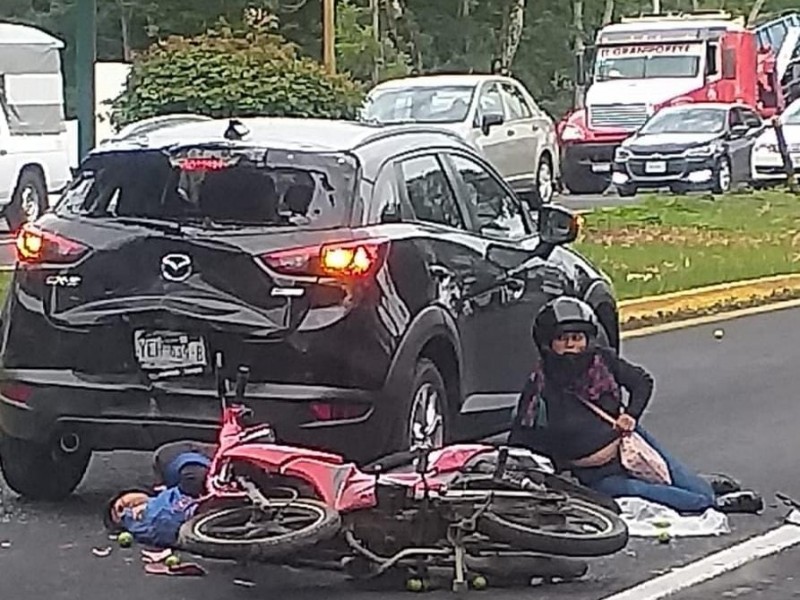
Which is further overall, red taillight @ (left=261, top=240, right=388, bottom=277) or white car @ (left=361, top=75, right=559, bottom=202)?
white car @ (left=361, top=75, right=559, bottom=202)

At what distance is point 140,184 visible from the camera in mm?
9242

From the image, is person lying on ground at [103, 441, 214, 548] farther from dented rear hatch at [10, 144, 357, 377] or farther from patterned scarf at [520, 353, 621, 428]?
patterned scarf at [520, 353, 621, 428]

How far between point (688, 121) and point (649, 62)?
498 cm

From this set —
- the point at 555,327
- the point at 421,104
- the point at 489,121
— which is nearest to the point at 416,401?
the point at 555,327

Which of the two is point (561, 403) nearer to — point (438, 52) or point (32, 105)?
point (32, 105)

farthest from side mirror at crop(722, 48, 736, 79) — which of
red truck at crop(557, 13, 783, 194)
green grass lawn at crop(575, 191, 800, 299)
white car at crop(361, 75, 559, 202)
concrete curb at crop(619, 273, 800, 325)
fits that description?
concrete curb at crop(619, 273, 800, 325)

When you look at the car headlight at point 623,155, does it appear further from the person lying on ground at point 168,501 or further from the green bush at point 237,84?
the person lying on ground at point 168,501

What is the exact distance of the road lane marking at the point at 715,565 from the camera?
7.84m

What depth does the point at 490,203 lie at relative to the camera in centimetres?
1034

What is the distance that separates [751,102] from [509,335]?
102ft

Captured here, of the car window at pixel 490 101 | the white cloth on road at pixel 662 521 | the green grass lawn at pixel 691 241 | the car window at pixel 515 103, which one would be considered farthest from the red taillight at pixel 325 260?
the car window at pixel 515 103

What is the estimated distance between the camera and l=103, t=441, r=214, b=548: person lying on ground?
8406 millimetres

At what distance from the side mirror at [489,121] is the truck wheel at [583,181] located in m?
9.01

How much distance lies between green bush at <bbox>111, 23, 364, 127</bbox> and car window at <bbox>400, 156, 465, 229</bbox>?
1411 centimetres
